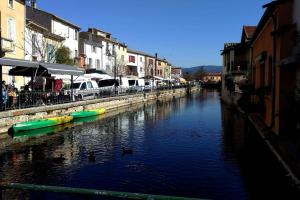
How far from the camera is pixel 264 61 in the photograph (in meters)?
22.7

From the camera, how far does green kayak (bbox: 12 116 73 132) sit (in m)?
21.4

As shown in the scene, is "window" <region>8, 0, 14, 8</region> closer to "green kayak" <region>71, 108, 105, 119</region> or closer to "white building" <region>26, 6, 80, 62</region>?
"white building" <region>26, 6, 80, 62</region>

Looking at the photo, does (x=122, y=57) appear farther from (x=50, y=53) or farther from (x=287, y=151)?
(x=287, y=151)

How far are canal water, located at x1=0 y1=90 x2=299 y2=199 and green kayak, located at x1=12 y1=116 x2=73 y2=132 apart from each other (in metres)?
1.09

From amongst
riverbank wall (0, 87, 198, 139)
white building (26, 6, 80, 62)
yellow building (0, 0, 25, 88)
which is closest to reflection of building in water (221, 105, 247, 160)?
riverbank wall (0, 87, 198, 139)

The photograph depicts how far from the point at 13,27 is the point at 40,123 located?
17.3 meters

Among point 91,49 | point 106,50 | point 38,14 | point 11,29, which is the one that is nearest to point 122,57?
A: point 106,50

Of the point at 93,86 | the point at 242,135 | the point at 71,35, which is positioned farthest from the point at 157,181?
the point at 71,35

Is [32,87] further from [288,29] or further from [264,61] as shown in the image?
[288,29]

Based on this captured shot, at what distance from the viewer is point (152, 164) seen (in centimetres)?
1495

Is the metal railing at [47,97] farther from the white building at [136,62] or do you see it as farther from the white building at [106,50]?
the white building at [136,62]

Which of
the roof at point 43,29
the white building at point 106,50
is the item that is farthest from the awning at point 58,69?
the white building at point 106,50

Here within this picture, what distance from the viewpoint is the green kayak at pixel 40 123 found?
21438mm

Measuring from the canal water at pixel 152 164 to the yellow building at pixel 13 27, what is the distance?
14555mm
